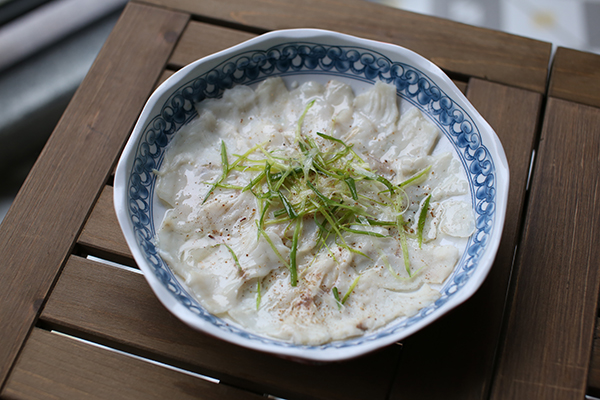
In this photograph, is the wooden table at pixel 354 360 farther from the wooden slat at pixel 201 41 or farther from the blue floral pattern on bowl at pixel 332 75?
the blue floral pattern on bowl at pixel 332 75

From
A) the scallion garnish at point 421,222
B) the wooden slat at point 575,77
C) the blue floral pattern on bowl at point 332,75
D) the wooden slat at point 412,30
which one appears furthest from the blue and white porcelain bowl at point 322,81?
the wooden slat at point 575,77

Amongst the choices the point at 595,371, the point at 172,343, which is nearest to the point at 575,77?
the point at 595,371

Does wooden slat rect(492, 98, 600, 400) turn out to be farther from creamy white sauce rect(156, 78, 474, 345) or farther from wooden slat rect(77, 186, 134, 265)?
wooden slat rect(77, 186, 134, 265)

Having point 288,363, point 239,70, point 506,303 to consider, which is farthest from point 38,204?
point 506,303

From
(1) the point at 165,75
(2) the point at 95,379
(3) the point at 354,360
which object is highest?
(1) the point at 165,75

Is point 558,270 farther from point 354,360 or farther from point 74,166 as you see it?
point 74,166

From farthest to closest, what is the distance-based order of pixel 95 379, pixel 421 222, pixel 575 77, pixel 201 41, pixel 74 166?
pixel 201 41
pixel 575 77
pixel 74 166
pixel 421 222
pixel 95 379

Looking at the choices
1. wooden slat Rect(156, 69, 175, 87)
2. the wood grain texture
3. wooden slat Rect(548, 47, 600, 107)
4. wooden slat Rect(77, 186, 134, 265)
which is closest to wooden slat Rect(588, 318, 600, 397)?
wooden slat Rect(548, 47, 600, 107)
